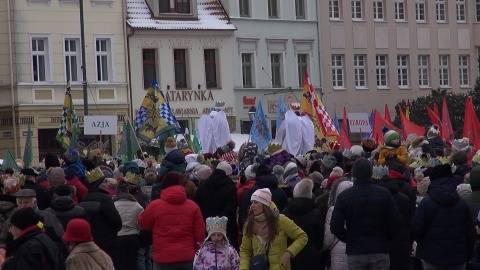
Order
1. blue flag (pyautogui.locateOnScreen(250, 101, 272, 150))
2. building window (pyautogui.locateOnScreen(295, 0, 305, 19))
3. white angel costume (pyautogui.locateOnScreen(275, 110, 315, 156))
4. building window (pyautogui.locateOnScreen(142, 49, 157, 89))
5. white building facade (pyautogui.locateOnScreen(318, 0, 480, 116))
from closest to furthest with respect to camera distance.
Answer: white angel costume (pyautogui.locateOnScreen(275, 110, 315, 156)), blue flag (pyautogui.locateOnScreen(250, 101, 272, 150)), building window (pyautogui.locateOnScreen(142, 49, 157, 89)), building window (pyautogui.locateOnScreen(295, 0, 305, 19)), white building facade (pyautogui.locateOnScreen(318, 0, 480, 116))

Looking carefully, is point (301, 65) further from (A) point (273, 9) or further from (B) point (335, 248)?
(B) point (335, 248)

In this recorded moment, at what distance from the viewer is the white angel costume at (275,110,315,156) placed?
2894 cm

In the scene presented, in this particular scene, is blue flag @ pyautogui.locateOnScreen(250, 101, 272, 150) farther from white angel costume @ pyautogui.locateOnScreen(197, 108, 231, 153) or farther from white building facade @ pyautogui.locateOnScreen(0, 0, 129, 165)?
white building facade @ pyautogui.locateOnScreen(0, 0, 129, 165)

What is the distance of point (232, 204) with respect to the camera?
1672 centimetres

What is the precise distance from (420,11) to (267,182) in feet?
134

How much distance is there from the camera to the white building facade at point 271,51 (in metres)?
49.7

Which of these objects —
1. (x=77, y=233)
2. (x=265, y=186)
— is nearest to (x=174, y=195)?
(x=265, y=186)

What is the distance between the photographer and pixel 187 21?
48188 mm

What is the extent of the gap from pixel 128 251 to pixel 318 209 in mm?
2470

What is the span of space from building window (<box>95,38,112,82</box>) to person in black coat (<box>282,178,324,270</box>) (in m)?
32.1

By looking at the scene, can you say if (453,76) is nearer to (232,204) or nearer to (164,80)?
(164,80)

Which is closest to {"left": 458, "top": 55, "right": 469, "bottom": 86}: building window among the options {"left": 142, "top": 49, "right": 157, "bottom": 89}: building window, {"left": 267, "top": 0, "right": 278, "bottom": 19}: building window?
{"left": 267, "top": 0, "right": 278, "bottom": 19}: building window

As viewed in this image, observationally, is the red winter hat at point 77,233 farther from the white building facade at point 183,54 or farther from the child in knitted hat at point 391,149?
the white building facade at point 183,54

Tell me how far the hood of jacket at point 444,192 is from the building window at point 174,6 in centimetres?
3418
